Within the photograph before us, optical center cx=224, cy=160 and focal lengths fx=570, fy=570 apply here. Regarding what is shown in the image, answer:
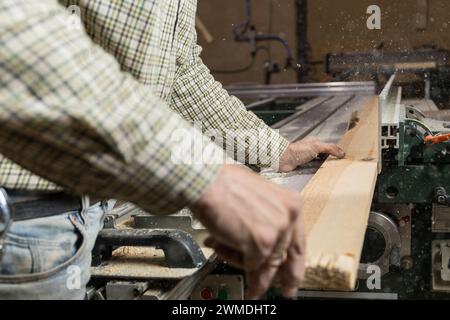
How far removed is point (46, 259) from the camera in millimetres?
944

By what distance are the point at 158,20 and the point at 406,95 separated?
2.75 m

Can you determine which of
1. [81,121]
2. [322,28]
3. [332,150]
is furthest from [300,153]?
[322,28]

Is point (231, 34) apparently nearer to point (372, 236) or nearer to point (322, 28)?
point (322, 28)

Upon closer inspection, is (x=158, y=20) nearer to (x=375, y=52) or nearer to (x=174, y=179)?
(x=174, y=179)

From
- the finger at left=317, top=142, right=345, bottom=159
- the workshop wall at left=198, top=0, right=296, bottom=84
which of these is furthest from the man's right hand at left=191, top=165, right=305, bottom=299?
the workshop wall at left=198, top=0, right=296, bottom=84

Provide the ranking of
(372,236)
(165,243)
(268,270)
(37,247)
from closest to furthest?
(268,270) → (37,247) → (165,243) → (372,236)

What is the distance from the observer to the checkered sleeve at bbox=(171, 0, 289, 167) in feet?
5.20

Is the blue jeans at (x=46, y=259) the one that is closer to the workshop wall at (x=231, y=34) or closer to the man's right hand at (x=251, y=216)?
the man's right hand at (x=251, y=216)

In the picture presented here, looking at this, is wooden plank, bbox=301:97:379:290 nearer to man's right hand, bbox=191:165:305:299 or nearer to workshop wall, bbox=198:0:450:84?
man's right hand, bbox=191:165:305:299

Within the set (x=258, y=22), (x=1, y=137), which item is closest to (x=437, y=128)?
(x=1, y=137)

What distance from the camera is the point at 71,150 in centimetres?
68

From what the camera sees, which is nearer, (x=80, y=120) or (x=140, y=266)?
(x=80, y=120)

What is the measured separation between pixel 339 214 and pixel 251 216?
1.12 ft

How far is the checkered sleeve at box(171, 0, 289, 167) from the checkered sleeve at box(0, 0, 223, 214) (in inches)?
32.6
